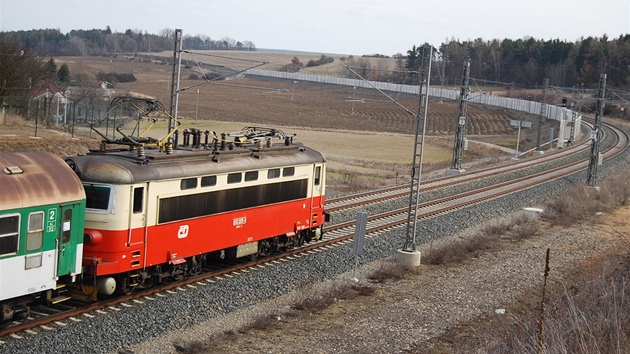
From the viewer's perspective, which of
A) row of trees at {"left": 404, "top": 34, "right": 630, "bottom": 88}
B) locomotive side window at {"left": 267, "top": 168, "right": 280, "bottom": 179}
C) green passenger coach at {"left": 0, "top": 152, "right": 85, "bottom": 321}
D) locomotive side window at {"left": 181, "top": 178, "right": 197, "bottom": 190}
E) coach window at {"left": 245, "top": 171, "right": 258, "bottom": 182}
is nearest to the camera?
green passenger coach at {"left": 0, "top": 152, "right": 85, "bottom": 321}

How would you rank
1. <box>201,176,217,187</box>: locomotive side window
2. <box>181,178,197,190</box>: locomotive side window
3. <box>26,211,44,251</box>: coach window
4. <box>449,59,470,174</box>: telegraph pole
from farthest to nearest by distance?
<box>449,59,470,174</box>: telegraph pole
<box>201,176,217,187</box>: locomotive side window
<box>181,178,197,190</box>: locomotive side window
<box>26,211,44,251</box>: coach window

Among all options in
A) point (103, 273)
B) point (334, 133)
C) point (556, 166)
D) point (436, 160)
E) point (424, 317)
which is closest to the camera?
point (103, 273)

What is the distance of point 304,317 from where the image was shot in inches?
685

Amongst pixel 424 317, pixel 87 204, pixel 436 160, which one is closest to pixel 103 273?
pixel 87 204

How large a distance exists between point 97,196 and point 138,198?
0.86 meters

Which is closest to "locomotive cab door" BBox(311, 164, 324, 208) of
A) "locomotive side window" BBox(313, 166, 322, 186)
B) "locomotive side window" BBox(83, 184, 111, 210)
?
"locomotive side window" BBox(313, 166, 322, 186)

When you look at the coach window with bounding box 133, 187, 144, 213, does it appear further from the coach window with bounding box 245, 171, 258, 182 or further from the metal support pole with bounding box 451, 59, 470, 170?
the metal support pole with bounding box 451, 59, 470, 170

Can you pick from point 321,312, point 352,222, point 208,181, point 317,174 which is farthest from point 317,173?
point 321,312

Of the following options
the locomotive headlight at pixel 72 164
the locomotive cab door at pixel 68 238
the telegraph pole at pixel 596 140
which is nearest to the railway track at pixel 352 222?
the locomotive cab door at pixel 68 238

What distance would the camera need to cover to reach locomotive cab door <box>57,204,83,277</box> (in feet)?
50.9

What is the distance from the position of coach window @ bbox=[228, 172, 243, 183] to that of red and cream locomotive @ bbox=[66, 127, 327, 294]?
1.2 inches

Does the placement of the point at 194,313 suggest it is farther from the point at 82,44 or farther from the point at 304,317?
the point at 82,44

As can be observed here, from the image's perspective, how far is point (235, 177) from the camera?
67.9 feet

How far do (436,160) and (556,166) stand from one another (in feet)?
41.5
